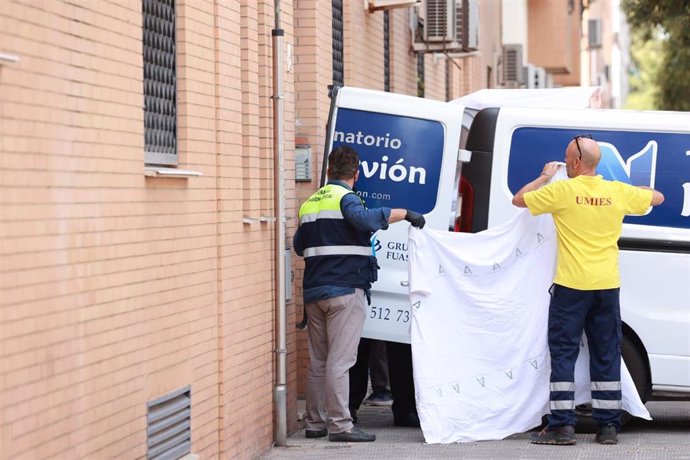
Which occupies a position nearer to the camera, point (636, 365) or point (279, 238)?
point (279, 238)

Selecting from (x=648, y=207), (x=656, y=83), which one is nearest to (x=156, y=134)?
(x=648, y=207)

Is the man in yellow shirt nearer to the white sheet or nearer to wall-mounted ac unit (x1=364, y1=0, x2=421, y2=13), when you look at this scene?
the white sheet

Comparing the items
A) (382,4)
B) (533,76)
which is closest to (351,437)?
(382,4)

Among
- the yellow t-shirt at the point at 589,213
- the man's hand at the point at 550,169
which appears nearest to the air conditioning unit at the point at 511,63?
the man's hand at the point at 550,169

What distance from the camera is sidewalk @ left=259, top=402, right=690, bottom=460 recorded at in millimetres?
8984

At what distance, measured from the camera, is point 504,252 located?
9617mm

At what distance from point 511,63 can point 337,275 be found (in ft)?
59.4

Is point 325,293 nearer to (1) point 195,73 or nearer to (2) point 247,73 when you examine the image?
(2) point 247,73

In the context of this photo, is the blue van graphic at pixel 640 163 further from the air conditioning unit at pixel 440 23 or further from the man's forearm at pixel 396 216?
the air conditioning unit at pixel 440 23

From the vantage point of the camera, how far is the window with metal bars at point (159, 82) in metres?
7.27

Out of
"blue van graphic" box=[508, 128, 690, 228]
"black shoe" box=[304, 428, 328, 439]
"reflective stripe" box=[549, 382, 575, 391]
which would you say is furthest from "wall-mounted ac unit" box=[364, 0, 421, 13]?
"reflective stripe" box=[549, 382, 575, 391]

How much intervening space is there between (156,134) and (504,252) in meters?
3.11

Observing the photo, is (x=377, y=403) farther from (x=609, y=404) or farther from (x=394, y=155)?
(x=609, y=404)

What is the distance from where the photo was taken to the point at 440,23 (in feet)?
53.7
